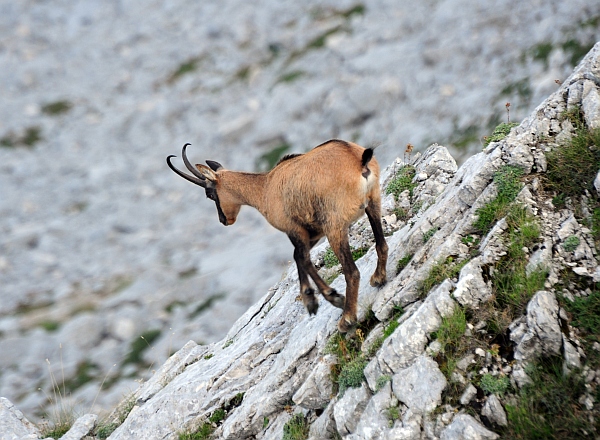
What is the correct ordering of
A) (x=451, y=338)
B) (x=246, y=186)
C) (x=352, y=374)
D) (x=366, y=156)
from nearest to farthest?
(x=451, y=338)
(x=352, y=374)
(x=366, y=156)
(x=246, y=186)

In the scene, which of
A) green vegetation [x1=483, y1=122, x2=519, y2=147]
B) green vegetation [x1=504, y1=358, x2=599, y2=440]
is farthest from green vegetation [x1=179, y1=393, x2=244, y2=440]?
green vegetation [x1=483, y1=122, x2=519, y2=147]

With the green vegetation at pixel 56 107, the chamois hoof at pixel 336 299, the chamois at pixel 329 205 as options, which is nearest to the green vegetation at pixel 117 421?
the chamois at pixel 329 205

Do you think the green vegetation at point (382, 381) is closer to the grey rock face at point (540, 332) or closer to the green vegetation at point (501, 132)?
the grey rock face at point (540, 332)

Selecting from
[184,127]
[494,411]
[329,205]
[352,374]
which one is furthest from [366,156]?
[184,127]

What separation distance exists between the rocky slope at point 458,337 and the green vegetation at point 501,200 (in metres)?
0.02

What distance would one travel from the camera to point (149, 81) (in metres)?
53.6

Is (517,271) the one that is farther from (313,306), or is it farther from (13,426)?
(13,426)

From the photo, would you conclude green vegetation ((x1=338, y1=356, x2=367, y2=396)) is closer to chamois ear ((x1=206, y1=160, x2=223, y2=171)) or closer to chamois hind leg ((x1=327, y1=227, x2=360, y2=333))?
chamois hind leg ((x1=327, y1=227, x2=360, y2=333))

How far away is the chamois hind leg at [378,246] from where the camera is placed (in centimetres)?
931

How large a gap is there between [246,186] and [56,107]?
4680 centimetres

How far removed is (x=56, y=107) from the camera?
174 feet

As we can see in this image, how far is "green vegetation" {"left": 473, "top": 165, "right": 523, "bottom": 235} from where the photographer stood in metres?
8.31

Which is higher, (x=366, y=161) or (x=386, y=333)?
(x=366, y=161)

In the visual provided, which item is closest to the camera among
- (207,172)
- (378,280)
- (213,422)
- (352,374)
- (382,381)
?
(382,381)
